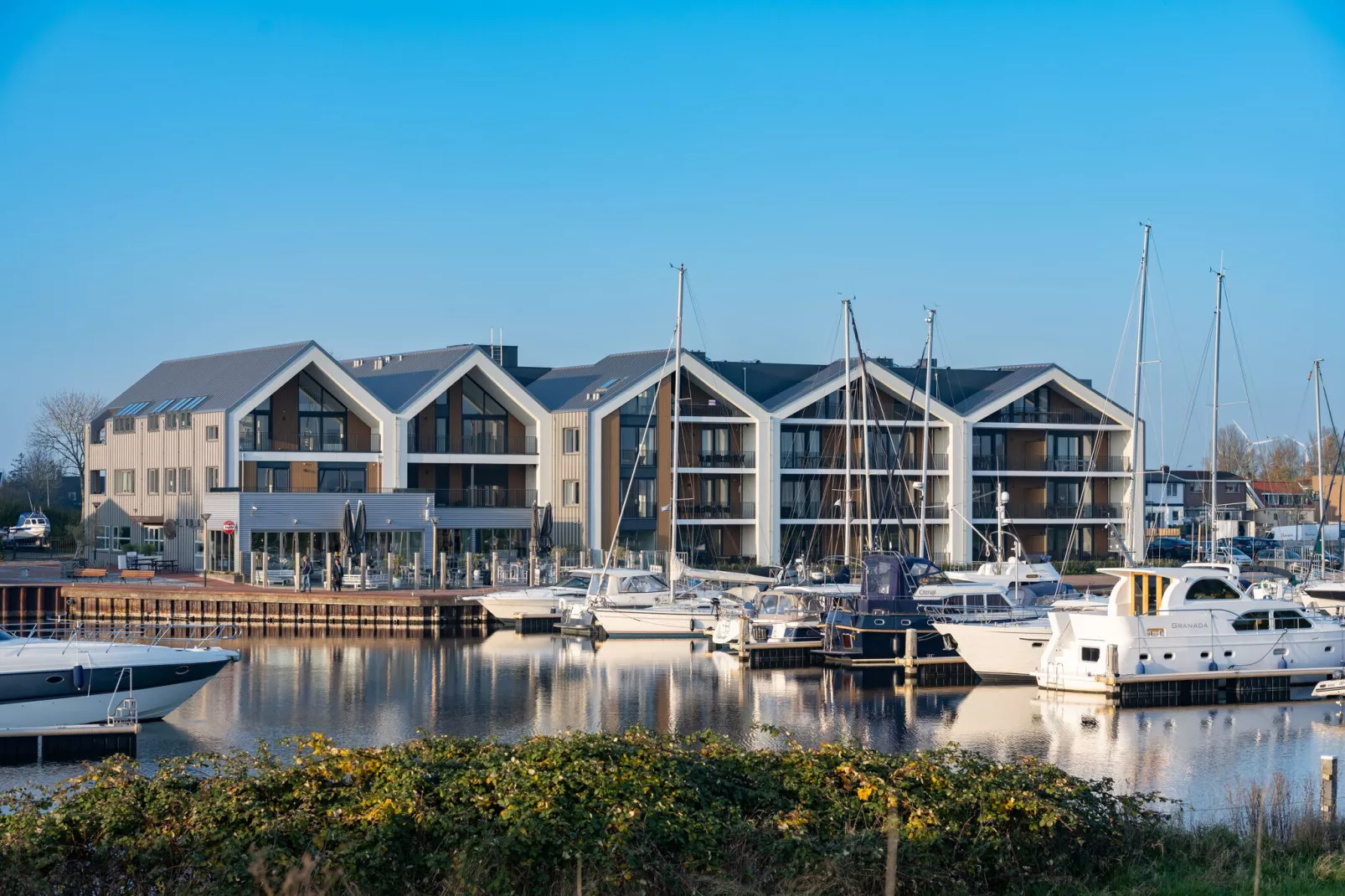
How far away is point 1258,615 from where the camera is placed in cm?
3766

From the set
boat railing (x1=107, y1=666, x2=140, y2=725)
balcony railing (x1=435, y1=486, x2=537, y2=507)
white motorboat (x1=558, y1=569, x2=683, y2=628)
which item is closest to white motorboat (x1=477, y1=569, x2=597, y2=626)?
white motorboat (x1=558, y1=569, x2=683, y2=628)

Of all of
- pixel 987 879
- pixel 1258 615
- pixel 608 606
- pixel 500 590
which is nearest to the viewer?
pixel 987 879

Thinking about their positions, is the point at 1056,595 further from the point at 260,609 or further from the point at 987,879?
the point at 987,879

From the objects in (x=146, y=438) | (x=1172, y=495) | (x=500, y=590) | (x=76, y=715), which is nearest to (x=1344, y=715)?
(x=76, y=715)

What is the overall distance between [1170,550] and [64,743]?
6346 centimetres

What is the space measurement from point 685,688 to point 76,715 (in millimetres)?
14807

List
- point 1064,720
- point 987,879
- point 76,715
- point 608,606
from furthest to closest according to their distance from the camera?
point 608,606 < point 1064,720 < point 76,715 < point 987,879

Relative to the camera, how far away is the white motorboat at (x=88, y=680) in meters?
28.0

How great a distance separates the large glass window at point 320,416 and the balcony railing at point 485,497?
4723 millimetres

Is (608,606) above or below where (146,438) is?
below

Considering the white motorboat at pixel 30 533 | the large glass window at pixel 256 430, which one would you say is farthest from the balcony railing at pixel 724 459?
the white motorboat at pixel 30 533

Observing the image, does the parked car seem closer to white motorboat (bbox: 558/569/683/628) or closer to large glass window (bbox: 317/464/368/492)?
white motorboat (bbox: 558/569/683/628)

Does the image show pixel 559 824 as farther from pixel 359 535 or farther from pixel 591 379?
pixel 591 379

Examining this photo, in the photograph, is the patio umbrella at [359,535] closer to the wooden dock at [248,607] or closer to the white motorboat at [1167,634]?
the wooden dock at [248,607]
